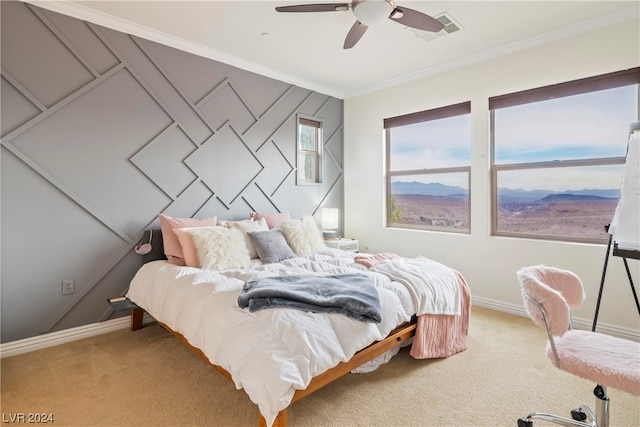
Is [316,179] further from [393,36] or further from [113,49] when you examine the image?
[113,49]

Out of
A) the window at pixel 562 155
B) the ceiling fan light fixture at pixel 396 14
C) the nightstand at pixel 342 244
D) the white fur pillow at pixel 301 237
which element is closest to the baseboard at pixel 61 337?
the white fur pillow at pixel 301 237

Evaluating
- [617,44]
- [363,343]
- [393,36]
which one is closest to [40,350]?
[363,343]

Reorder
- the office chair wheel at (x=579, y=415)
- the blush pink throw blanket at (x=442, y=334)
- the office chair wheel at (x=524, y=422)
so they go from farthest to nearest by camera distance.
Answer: the blush pink throw blanket at (x=442, y=334), the office chair wheel at (x=579, y=415), the office chair wheel at (x=524, y=422)

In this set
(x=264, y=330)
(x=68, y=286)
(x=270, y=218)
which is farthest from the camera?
(x=270, y=218)

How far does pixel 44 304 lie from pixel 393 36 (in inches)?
150

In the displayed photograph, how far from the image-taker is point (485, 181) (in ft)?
11.8

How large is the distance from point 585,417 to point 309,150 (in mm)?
3827

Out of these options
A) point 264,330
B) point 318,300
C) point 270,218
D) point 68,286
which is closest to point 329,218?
point 270,218

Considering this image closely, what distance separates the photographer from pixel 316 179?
186 inches

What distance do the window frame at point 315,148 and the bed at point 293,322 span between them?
1680 millimetres

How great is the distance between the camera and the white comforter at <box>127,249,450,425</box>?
142 centimetres

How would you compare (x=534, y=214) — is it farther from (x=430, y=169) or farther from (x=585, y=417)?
(x=585, y=417)

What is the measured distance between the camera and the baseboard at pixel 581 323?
275 centimetres

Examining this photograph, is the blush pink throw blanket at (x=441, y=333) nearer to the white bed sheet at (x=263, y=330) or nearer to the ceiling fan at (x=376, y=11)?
the white bed sheet at (x=263, y=330)
